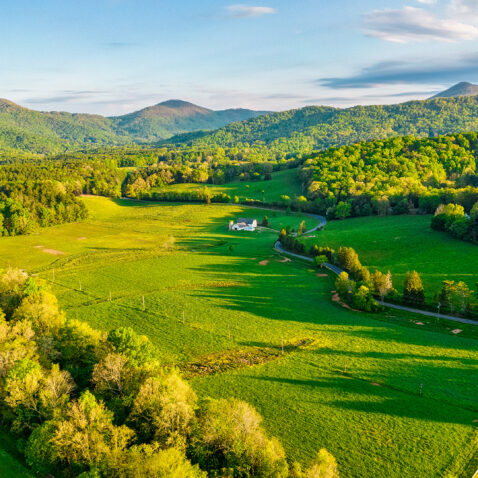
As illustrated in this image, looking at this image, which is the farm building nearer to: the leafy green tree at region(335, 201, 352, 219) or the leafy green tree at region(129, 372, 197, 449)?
the leafy green tree at region(335, 201, 352, 219)

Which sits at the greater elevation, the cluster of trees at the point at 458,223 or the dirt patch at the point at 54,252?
the cluster of trees at the point at 458,223

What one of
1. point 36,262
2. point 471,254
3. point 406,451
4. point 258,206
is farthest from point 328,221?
point 406,451

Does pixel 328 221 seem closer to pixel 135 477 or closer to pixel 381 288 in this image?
pixel 381 288

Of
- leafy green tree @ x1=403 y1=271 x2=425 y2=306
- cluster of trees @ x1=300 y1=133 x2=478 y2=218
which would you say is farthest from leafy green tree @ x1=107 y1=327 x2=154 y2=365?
cluster of trees @ x1=300 y1=133 x2=478 y2=218

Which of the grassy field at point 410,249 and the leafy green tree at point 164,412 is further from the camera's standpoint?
the grassy field at point 410,249

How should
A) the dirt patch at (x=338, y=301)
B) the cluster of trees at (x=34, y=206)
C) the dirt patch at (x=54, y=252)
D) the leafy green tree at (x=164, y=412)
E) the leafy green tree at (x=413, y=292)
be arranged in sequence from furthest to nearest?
1. the cluster of trees at (x=34, y=206)
2. the dirt patch at (x=54, y=252)
3. the dirt patch at (x=338, y=301)
4. the leafy green tree at (x=413, y=292)
5. the leafy green tree at (x=164, y=412)

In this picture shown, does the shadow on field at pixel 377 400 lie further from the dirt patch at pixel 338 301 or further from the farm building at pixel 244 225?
the farm building at pixel 244 225

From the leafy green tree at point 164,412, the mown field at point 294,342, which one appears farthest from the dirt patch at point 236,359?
the leafy green tree at point 164,412
